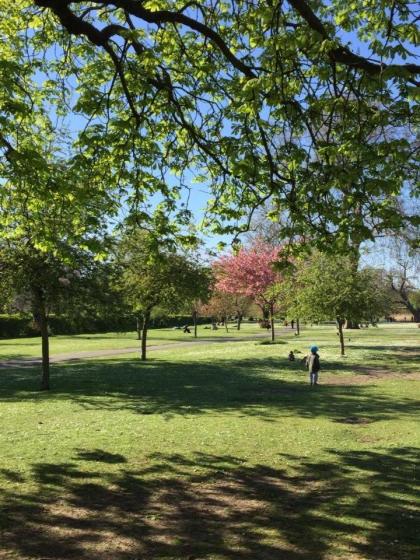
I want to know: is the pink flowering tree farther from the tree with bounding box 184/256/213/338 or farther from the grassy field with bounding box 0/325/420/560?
the grassy field with bounding box 0/325/420/560

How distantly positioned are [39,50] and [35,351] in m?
27.2

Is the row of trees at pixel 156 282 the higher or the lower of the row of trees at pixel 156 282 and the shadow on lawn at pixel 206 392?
the higher

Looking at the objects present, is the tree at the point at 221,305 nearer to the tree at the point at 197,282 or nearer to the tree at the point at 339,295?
the tree at the point at 339,295

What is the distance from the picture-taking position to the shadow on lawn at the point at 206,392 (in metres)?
13.7

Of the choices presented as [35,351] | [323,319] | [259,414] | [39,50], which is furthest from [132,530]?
[35,351]

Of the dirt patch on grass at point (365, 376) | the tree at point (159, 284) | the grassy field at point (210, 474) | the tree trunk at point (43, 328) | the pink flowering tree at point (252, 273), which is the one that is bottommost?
the dirt patch on grass at point (365, 376)

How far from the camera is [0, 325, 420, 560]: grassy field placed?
5406mm

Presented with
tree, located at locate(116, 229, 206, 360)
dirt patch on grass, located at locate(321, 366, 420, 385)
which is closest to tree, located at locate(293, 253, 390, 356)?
dirt patch on grass, located at locate(321, 366, 420, 385)

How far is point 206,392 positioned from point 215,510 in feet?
34.8

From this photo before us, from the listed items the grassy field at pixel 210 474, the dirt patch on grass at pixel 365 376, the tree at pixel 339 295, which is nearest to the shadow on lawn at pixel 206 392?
the grassy field at pixel 210 474

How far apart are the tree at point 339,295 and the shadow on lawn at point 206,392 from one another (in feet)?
16.0

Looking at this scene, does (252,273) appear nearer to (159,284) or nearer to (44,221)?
(159,284)

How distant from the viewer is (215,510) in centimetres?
643

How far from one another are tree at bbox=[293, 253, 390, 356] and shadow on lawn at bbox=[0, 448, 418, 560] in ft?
68.0
